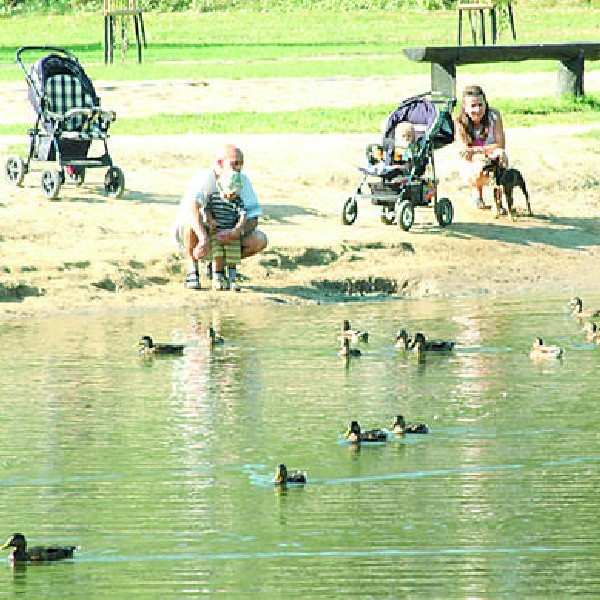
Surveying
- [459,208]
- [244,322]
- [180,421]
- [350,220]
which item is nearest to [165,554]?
[180,421]

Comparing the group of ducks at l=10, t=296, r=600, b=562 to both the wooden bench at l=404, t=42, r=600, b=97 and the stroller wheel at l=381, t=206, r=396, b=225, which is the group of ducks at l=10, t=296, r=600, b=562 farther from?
the wooden bench at l=404, t=42, r=600, b=97

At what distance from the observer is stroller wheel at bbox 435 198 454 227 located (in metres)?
20.1

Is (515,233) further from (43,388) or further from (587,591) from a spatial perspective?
(587,591)

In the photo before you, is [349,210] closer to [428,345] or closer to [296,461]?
[428,345]

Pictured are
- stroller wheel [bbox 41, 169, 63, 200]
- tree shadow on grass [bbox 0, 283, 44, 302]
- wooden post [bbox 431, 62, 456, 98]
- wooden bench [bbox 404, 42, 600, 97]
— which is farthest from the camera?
wooden post [bbox 431, 62, 456, 98]

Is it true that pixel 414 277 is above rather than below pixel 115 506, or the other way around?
above

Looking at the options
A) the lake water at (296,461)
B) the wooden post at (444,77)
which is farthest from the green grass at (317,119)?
the lake water at (296,461)

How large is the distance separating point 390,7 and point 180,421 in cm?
5021

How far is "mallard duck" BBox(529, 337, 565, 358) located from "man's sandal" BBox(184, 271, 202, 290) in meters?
3.96

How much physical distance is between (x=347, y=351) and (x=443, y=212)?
535 cm

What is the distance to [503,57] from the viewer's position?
2812cm

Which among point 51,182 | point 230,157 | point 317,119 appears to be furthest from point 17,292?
point 317,119

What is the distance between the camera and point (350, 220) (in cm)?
2006

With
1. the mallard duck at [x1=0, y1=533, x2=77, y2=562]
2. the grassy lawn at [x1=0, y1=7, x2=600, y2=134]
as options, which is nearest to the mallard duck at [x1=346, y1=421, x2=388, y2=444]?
the mallard duck at [x1=0, y1=533, x2=77, y2=562]
